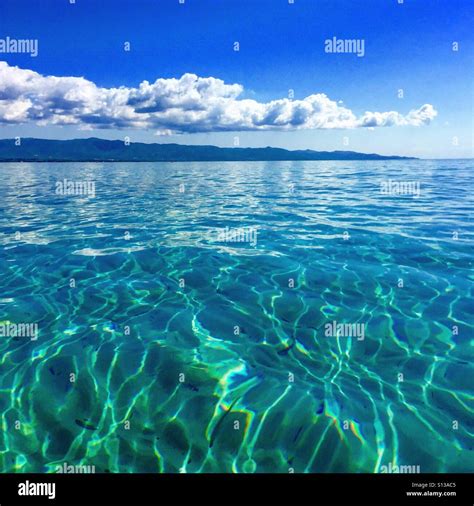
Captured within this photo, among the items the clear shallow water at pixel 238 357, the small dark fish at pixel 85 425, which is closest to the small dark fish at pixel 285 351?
the clear shallow water at pixel 238 357

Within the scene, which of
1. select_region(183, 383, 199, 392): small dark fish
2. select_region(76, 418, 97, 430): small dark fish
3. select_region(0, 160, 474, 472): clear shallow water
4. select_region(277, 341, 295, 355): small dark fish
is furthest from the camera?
select_region(277, 341, 295, 355): small dark fish

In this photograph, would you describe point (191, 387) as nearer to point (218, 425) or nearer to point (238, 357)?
point (218, 425)

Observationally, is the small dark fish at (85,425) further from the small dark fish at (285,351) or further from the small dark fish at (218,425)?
the small dark fish at (285,351)

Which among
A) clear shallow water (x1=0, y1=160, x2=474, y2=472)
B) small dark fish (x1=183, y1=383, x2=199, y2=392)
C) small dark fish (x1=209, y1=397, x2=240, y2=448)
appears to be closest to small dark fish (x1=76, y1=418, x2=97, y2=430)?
clear shallow water (x1=0, y1=160, x2=474, y2=472)

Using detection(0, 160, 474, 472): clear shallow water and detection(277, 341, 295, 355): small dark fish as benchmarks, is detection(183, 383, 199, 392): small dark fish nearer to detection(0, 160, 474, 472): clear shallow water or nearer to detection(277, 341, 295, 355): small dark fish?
detection(0, 160, 474, 472): clear shallow water

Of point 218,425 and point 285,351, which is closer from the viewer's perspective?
point 218,425

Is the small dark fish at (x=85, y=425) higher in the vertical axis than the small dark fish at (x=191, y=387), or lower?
lower

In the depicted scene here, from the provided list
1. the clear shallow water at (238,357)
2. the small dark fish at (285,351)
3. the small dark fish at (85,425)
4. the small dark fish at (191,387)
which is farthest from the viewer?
the small dark fish at (285,351)

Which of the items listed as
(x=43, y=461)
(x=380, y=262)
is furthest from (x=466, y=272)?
(x=43, y=461)

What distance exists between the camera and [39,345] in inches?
234

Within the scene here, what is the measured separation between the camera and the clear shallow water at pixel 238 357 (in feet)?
13.8

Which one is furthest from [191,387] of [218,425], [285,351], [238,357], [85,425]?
[285,351]

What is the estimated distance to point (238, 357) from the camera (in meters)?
5.65

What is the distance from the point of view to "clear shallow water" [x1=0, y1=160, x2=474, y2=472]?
4.19 m
